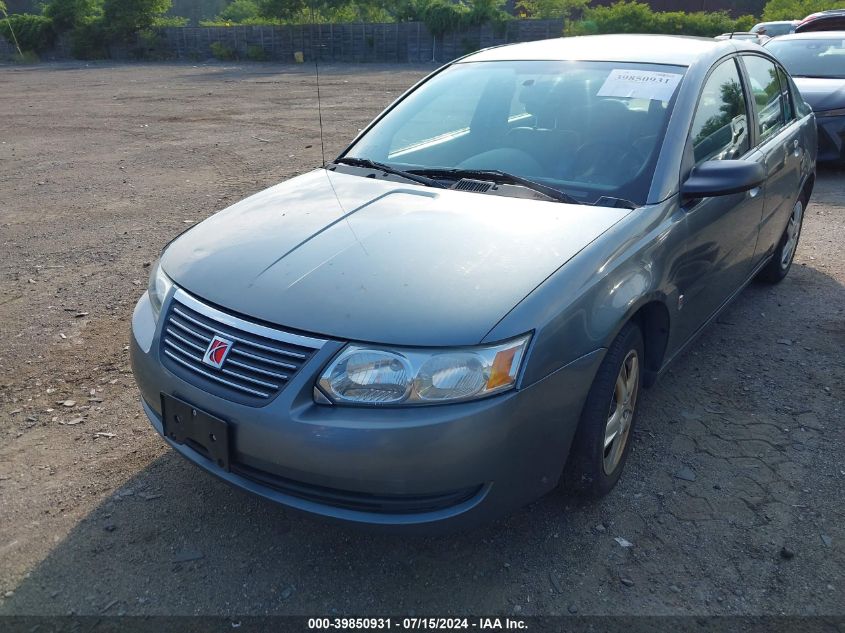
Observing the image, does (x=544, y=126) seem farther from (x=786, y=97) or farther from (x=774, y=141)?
(x=786, y=97)

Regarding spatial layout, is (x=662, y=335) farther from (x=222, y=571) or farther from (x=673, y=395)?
(x=222, y=571)

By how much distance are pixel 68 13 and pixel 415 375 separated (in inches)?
1649

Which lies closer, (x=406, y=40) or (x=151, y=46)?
(x=406, y=40)

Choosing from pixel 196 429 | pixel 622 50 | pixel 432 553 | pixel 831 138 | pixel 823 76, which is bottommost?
pixel 432 553

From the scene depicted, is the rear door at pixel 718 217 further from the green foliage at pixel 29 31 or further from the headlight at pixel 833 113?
the green foliage at pixel 29 31

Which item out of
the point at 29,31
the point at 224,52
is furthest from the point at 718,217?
the point at 29,31

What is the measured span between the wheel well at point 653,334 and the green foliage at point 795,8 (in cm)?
3084

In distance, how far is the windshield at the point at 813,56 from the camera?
29.4 feet

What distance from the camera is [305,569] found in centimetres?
246

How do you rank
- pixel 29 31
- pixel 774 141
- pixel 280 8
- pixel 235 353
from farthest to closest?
pixel 280 8 < pixel 29 31 < pixel 774 141 < pixel 235 353

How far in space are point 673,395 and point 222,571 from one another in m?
2.33

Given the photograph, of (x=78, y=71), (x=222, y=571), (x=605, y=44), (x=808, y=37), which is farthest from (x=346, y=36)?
(x=222, y=571)

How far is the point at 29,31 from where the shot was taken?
36.3 metres

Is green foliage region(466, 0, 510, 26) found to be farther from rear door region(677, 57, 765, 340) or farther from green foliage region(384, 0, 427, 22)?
rear door region(677, 57, 765, 340)
